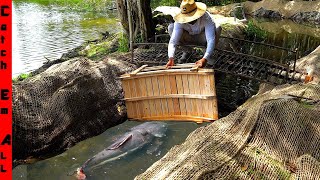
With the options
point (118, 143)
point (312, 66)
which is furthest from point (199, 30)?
point (118, 143)

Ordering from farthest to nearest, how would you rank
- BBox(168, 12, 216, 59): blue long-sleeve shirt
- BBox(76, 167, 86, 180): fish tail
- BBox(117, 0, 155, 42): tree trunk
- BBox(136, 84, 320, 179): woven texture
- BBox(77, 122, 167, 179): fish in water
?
BBox(117, 0, 155, 42): tree trunk < BBox(168, 12, 216, 59): blue long-sleeve shirt < BBox(77, 122, 167, 179): fish in water < BBox(76, 167, 86, 180): fish tail < BBox(136, 84, 320, 179): woven texture

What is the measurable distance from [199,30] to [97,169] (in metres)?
3.78

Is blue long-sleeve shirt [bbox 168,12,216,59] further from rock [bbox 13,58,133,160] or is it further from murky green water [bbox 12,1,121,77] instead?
murky green water [bbox 12,1,121,77]

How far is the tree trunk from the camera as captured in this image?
9.75 meters

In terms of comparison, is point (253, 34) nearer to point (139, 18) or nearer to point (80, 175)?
point (139, 18)

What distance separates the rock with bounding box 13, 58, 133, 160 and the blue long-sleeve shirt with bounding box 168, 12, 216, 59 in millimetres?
1436

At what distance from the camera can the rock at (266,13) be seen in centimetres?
2402

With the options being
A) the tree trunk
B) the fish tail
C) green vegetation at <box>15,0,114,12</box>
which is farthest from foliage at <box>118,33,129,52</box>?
green vegetation at <box>15,0,114,12</box>

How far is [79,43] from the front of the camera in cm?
1575

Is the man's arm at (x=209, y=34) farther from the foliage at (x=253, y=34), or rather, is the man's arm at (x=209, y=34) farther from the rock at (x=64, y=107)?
the foliage at (x=253, y=34)

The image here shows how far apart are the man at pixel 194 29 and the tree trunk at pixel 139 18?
5.72 ft

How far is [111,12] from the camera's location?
25734mm

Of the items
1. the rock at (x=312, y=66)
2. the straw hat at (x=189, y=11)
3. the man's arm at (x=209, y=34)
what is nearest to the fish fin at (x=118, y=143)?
the man's arm at (x=209, y=34)

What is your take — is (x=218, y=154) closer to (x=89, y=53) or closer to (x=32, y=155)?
(x=32, y=155)
